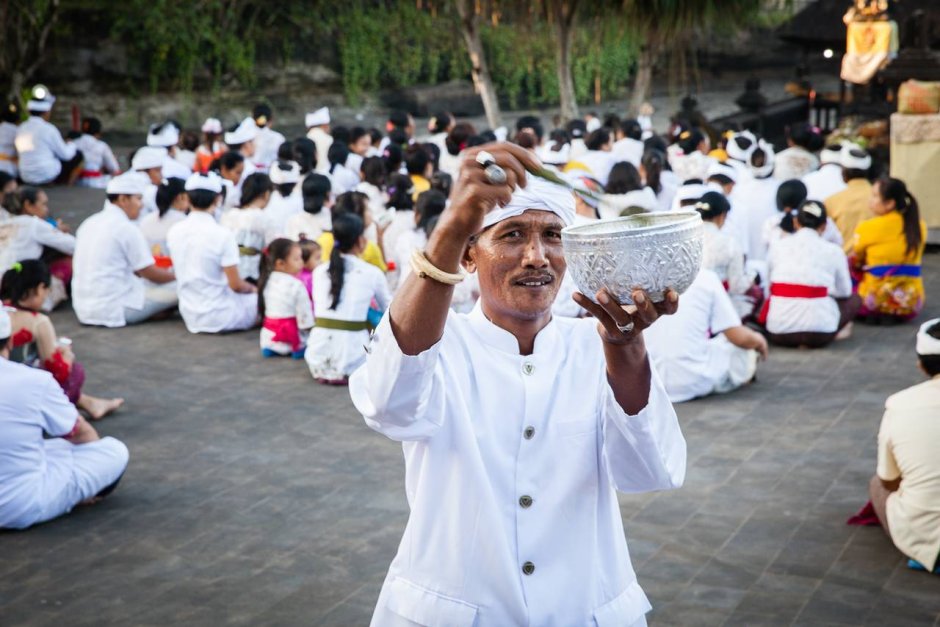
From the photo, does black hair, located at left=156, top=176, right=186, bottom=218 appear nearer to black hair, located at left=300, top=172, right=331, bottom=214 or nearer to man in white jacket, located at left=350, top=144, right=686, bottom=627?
black hair, located at left=300, top=172, right=331, bottom=214

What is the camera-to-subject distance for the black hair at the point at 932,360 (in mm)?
4949

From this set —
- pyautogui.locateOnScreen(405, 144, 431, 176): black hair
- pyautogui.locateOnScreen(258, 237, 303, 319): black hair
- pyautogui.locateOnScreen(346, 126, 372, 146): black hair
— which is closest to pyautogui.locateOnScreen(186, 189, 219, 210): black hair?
pyautogui.locateOnScreen(258, 237, 303, 319): black hair

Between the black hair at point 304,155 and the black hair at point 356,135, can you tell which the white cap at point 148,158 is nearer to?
the black hair at point 304,155

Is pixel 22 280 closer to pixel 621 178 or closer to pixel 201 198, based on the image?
pixel 201 198

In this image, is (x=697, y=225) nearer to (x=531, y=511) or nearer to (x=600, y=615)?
(x=531, y=511)

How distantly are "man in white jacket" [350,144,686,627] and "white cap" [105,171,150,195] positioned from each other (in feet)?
25.0

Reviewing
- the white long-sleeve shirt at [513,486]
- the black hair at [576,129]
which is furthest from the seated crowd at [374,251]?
the white long-sleeve shirt at [513,486]

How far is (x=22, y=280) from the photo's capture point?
22.2ft

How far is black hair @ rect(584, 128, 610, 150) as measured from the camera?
12.2 m

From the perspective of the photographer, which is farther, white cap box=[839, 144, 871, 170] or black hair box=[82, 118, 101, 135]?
black hair box=[82, 118, 101, 135]

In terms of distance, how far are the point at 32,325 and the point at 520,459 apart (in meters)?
4.82

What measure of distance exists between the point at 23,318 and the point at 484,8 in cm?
982

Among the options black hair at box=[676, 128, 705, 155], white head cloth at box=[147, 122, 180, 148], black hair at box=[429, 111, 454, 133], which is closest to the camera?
black hair at box=[676, 128, 705, 155]

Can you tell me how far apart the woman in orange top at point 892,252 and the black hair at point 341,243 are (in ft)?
12.7
